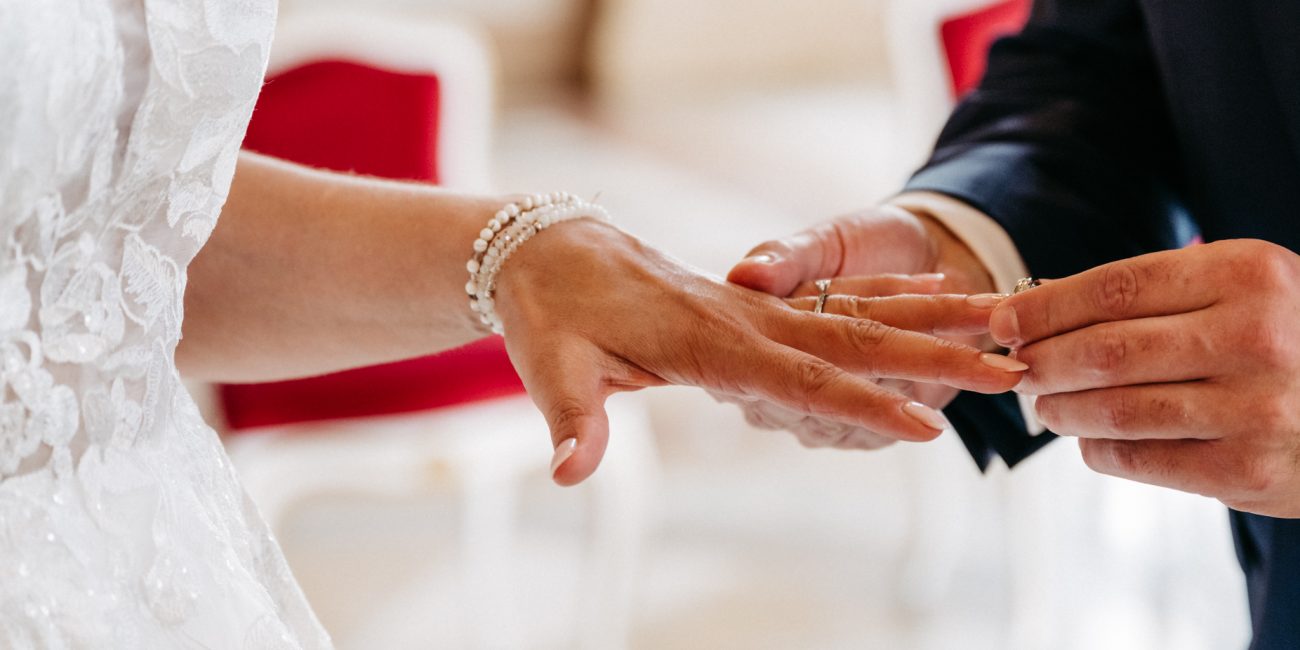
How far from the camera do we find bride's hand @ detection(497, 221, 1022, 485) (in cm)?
76

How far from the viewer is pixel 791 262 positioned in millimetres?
961

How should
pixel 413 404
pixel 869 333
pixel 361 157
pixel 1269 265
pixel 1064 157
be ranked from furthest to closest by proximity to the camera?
pixel 361 157, pixel 413 404, pixel 1064 157, pixel 869 333, pixel 1269 265

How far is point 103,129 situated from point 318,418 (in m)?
1.42

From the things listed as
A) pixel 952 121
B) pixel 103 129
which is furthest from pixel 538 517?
pixel 103 129

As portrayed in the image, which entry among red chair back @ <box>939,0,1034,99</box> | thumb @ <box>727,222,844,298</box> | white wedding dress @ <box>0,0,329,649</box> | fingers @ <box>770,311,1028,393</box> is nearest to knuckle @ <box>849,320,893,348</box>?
fingers @ <box>770,311,1028,393</box>

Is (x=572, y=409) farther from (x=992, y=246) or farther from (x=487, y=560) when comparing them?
(x=487, y=560)

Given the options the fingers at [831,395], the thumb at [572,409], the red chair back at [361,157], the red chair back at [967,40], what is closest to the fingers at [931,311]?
the fingers at [831,395]

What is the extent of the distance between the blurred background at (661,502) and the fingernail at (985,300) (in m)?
1.24

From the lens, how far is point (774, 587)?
2.47m

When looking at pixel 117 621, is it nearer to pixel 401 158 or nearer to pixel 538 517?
pixel 401 158

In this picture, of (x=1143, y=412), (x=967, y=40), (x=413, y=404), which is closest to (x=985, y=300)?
(x=1143, y=412)

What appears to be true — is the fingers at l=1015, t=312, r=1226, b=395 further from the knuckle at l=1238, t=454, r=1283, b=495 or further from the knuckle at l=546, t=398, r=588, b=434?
the knuckle at l=546, t=398, r=588, b=434

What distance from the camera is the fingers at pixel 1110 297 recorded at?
2.38 feet

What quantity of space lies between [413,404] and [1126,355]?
1.40 m
